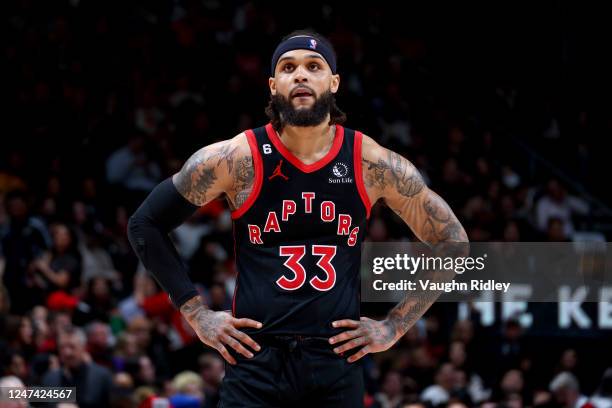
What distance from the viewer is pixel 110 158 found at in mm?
13750

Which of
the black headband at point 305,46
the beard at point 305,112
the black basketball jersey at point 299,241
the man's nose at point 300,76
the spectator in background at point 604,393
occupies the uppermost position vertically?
the black headband at point 305,46

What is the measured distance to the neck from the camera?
532 centimetres

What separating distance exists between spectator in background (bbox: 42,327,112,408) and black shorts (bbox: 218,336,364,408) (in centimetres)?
468

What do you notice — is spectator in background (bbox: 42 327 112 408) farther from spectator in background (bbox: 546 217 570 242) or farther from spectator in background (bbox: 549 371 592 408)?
spectator in background (bbox: 546 217 570 242)

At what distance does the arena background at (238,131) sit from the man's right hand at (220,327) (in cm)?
420

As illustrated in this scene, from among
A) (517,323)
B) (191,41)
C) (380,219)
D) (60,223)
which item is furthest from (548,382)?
(191,41)

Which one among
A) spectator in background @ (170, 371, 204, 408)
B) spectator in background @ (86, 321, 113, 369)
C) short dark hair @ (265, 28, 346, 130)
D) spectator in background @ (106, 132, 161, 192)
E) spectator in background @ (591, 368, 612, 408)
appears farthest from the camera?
spectator in background @ (106, 132, 161, 192)

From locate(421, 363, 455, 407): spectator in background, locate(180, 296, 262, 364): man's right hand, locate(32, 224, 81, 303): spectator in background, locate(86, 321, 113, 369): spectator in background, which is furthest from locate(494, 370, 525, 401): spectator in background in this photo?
locate(180, 296, 262, 364): man's right hand

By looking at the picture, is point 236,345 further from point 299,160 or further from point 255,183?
point 299,160

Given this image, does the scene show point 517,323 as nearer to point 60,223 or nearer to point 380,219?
point 380,219

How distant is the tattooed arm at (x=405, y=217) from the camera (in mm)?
5371

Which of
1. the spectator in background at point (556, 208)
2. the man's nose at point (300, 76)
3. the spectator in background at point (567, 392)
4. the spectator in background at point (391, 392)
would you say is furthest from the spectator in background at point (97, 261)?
the man's nose at point (300, 76)

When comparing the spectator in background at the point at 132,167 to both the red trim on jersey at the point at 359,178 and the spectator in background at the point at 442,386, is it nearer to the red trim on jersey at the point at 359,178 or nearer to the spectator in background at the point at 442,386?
the spectator in background at the point at 442,386

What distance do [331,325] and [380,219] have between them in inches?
319
